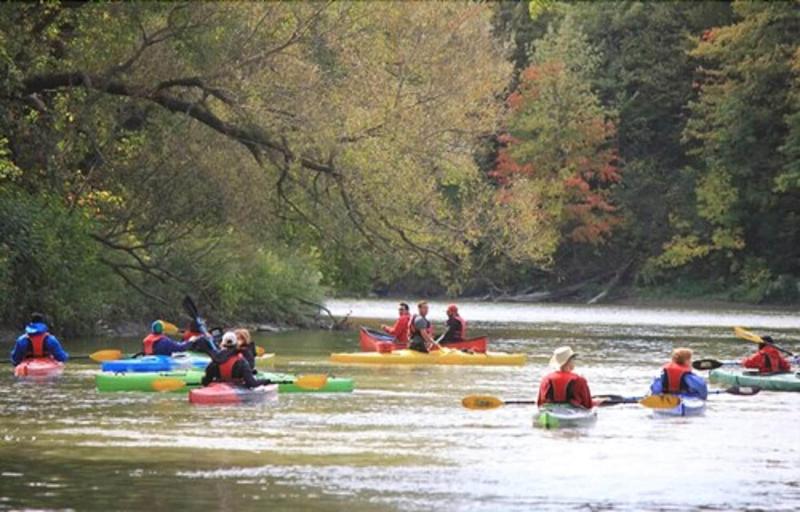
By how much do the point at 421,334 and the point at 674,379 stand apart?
1020cm

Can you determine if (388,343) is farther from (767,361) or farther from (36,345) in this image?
(767,361)

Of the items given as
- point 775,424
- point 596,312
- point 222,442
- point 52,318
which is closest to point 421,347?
point 52,318

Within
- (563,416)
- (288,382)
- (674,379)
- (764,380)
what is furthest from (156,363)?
(764,380)

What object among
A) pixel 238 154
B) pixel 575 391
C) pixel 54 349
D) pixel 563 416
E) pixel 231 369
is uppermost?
pixel 238 154

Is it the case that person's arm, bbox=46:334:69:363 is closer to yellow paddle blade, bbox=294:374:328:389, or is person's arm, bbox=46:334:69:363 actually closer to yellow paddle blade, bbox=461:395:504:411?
yellow paddle blade, bbox=294:374:328:389

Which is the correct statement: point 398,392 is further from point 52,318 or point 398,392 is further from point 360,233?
point 52,318

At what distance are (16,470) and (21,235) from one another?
620 inches

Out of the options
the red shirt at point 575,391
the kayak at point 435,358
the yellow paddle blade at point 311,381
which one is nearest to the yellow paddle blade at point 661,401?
the red shirt at point 575,391

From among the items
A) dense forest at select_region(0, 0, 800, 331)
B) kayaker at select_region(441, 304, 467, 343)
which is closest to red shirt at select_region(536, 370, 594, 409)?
dense forest at select_region(0, 0, 800, 331)

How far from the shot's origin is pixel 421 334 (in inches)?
1346

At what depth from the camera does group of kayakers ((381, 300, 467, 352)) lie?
1346 inches

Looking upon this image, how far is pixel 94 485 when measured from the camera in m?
17.3

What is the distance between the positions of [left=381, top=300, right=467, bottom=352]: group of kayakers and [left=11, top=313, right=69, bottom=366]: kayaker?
745 cm

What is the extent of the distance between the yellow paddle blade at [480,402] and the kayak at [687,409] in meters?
2.23
